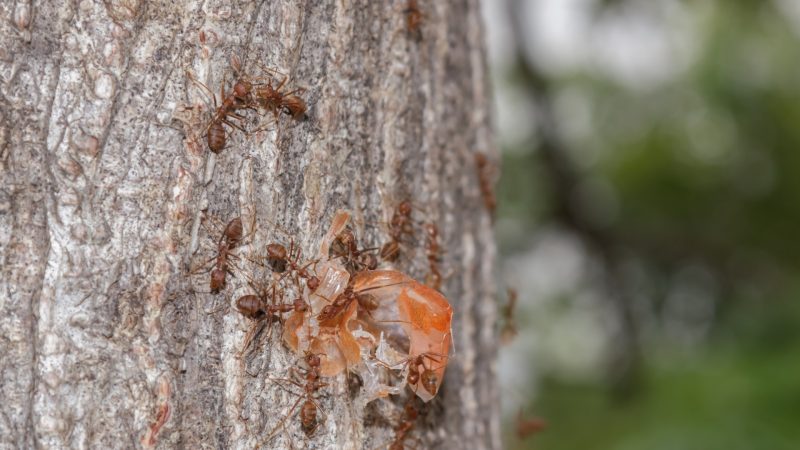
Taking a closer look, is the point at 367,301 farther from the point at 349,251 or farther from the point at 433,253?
the point at 433,253

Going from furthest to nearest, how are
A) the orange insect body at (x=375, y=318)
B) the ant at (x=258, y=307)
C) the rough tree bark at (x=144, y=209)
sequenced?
the orange insect body at (x=375, y=318)
the ant at (x=258, y=307)
the rough tree bark at (x=144, y=209)

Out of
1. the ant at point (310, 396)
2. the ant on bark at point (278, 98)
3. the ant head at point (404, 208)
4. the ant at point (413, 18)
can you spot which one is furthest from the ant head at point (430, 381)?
the ant at point (413, 18)

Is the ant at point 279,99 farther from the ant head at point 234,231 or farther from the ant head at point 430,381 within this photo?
the ant head at point 430,381

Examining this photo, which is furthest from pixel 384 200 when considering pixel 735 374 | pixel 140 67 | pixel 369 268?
pixel 735 374

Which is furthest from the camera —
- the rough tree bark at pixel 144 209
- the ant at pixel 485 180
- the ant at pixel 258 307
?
the ant at pixel 485 180

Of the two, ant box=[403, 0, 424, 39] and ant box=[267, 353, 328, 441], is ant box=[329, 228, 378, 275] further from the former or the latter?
ant box=[403, 0, 424, 39]

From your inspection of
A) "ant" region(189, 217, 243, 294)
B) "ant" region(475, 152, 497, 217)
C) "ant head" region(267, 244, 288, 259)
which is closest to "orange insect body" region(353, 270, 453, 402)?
"ant head" region(267, 244, 288, 259)


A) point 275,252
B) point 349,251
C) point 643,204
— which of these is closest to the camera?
point 275,252

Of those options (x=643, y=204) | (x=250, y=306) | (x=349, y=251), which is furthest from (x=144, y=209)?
(x=643, y=204)
